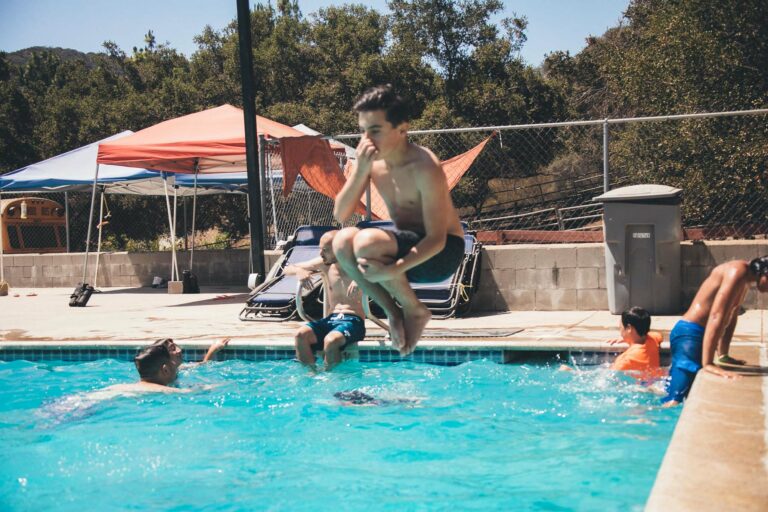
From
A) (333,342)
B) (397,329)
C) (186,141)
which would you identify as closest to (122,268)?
(186,141)

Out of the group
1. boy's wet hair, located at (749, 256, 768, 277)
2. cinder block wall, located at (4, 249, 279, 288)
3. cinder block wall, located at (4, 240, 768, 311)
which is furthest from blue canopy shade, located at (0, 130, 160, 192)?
boy's wet hair, located at (749, 256, 768, 277)

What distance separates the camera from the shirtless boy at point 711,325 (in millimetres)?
5457

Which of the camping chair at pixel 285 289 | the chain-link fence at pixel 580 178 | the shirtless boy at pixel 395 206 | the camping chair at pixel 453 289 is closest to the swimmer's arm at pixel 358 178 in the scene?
the shirtless boy at pixel 395 206

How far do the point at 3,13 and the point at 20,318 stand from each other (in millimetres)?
5542

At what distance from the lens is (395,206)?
4246 mm

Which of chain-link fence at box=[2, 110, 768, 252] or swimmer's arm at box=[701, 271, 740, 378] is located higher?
chain-link fence at box=[2, 110, 768, 252]

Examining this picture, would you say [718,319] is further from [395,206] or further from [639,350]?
[395,206]

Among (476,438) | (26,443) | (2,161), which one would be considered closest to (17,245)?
(2,161)

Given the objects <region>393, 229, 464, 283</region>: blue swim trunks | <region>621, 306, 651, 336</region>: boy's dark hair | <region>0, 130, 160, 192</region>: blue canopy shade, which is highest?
<region>0, 130, 160, 192</region>: blue canopy shade

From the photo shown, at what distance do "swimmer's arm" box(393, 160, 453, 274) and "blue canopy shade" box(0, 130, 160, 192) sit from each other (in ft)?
41.2

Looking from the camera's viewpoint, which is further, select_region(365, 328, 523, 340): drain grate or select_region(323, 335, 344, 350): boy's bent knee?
select_region(365, 328, 523, 340): drain grate

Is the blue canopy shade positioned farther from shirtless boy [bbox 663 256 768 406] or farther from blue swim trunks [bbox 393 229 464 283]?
blue swim trunks [bbox 393 229 464 283]

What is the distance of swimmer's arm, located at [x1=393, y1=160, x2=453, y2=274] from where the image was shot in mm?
4031

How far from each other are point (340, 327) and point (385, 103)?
3697 millimetres
